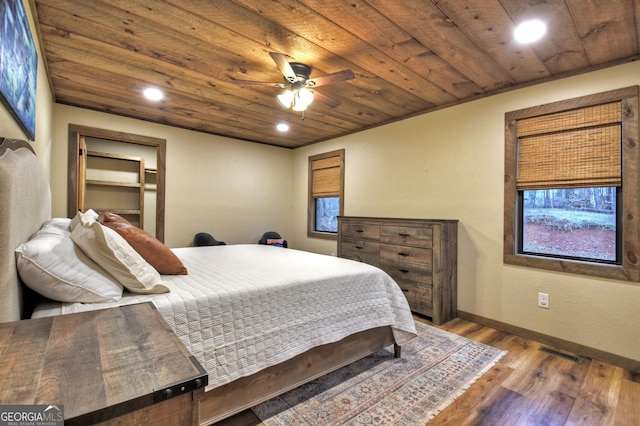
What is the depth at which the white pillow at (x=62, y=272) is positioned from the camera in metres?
1.20

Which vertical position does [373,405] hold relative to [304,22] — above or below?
below

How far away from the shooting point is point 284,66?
2.21m

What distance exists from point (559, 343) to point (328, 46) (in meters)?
3.12

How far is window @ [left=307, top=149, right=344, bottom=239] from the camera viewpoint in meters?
4.84

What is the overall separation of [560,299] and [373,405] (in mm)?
1980

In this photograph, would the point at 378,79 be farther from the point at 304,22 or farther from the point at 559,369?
the point at 559,369

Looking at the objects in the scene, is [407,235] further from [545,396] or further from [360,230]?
[545,396]

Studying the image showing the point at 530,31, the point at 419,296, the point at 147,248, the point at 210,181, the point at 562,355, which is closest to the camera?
the point at 147,248

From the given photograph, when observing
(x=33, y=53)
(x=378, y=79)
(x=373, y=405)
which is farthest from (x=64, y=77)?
(x=373, y=405)

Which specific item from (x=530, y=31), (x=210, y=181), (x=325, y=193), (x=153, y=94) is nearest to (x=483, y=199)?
(x=530, y=31)

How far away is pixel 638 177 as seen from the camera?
2.27 m

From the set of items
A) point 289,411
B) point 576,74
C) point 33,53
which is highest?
point 576,74

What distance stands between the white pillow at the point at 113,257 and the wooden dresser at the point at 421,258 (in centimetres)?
248

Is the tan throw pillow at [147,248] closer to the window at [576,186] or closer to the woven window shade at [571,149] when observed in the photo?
the window at [576,186]
